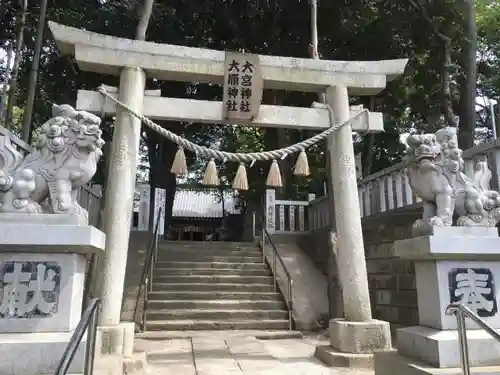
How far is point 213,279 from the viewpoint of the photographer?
30.9 ft

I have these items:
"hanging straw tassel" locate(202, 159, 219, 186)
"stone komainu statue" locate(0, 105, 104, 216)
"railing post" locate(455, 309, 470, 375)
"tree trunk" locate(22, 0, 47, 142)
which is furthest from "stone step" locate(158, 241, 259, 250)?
"railing post" locate(455, 309, 470, 375)

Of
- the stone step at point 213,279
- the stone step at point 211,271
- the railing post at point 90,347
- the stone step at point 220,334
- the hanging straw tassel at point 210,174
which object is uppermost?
the hanging straw tassel at point 210,174

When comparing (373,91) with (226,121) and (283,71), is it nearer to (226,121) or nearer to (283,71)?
(283,71)

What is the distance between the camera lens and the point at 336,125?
6.18 meters

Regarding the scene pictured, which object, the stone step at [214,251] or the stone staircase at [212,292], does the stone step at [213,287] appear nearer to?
the stone staircase at [212,292]

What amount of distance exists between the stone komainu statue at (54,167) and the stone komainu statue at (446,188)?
296 centimetres

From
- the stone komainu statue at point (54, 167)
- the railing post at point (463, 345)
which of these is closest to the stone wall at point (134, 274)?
the stone komainu statue at point (54, 167)

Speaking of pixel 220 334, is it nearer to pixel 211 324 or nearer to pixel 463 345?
pixel 211 324

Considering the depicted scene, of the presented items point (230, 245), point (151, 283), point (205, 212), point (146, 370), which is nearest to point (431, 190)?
point (146, 370)

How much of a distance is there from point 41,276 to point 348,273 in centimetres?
378

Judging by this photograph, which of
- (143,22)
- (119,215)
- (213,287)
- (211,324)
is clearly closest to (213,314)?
(211,324)

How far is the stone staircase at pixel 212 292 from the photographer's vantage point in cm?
798

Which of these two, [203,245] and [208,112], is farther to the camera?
[203,245]

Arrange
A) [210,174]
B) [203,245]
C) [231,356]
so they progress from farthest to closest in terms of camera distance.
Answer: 1. [203,245]
2. [210,174]
3. [231,356]
